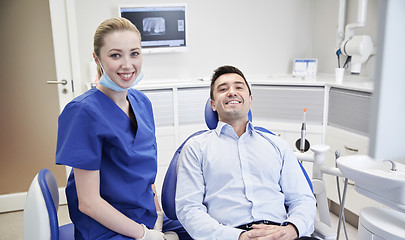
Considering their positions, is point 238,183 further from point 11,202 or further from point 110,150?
point 11,202

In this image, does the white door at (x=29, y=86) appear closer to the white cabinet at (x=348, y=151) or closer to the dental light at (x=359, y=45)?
the white cabinet at (x=348, y=151)

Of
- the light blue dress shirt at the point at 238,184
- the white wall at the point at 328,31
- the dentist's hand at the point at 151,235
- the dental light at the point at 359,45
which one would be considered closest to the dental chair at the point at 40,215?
the dentist's hand at the point at 151,235

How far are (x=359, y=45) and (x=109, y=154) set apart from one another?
232 centimetres

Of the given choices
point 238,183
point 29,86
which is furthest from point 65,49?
point 238,183

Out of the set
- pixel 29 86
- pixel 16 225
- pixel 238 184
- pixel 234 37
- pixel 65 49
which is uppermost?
pixel 234 37

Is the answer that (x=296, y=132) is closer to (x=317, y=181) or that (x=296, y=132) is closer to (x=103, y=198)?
(x=317, y=181)

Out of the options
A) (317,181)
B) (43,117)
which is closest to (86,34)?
(43,117)

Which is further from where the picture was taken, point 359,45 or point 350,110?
point 359,45

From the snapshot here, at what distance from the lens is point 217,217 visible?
1.43 metres

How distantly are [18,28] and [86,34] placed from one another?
522 millimetres

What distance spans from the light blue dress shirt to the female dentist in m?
0.17

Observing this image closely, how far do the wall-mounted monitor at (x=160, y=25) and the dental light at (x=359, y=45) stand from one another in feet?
A: 4.67

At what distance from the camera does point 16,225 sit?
2.63 metres

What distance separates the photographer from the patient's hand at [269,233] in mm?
1281
